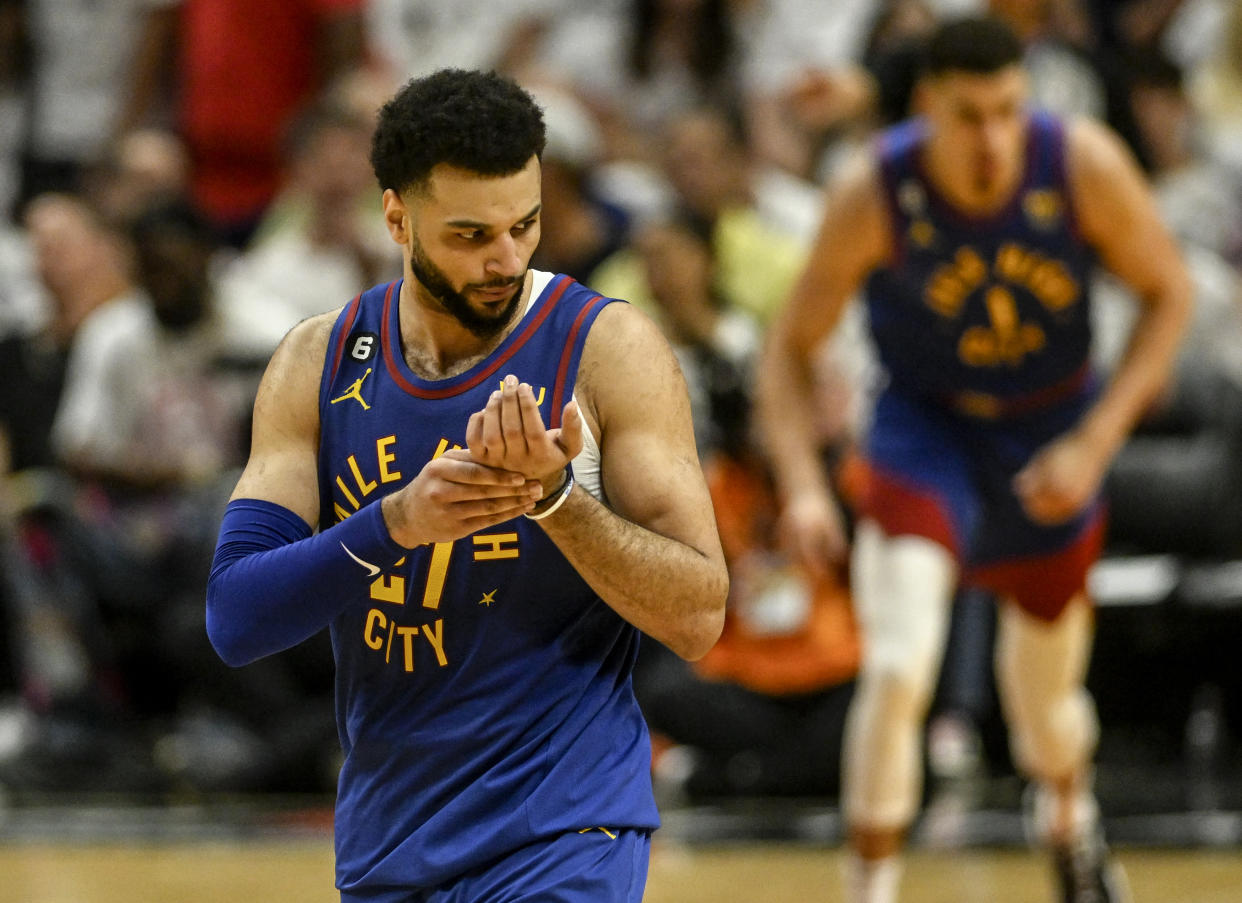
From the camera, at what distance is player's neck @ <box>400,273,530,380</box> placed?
119 inches

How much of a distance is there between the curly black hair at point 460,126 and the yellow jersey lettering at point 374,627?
681 millimetres

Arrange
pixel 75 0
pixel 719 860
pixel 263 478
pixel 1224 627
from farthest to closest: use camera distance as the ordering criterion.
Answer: pixel 75 0 → pixel 1224 627 → pixel 719 860 → pixel 263 478

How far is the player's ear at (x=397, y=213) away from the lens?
9.86 ft

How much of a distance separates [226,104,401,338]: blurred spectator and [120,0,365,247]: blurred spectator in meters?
0.83

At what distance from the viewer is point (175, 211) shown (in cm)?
786

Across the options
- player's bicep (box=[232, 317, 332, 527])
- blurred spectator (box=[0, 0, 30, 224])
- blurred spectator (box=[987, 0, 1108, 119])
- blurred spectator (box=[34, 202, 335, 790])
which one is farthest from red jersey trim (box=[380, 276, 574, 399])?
blurred spectator (box=[0, 0, 30, 224])

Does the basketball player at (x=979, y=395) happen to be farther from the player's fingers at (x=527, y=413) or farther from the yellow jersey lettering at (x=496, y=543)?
the player's fingers at (x=527, y=413)

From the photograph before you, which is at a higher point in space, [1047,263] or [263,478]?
[1047,263]

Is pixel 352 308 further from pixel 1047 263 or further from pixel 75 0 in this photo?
pixel 75 0

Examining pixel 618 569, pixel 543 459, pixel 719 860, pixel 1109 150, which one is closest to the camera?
pixel 543 459

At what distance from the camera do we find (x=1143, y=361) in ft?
17.0

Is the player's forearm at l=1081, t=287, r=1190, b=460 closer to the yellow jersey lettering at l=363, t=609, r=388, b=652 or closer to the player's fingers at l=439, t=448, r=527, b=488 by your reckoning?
the yellow jersey lettering at l=363, t=609, r=388, b=652

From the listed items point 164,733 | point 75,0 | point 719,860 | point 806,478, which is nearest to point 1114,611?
point 719,860

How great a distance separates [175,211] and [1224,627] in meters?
4.49
